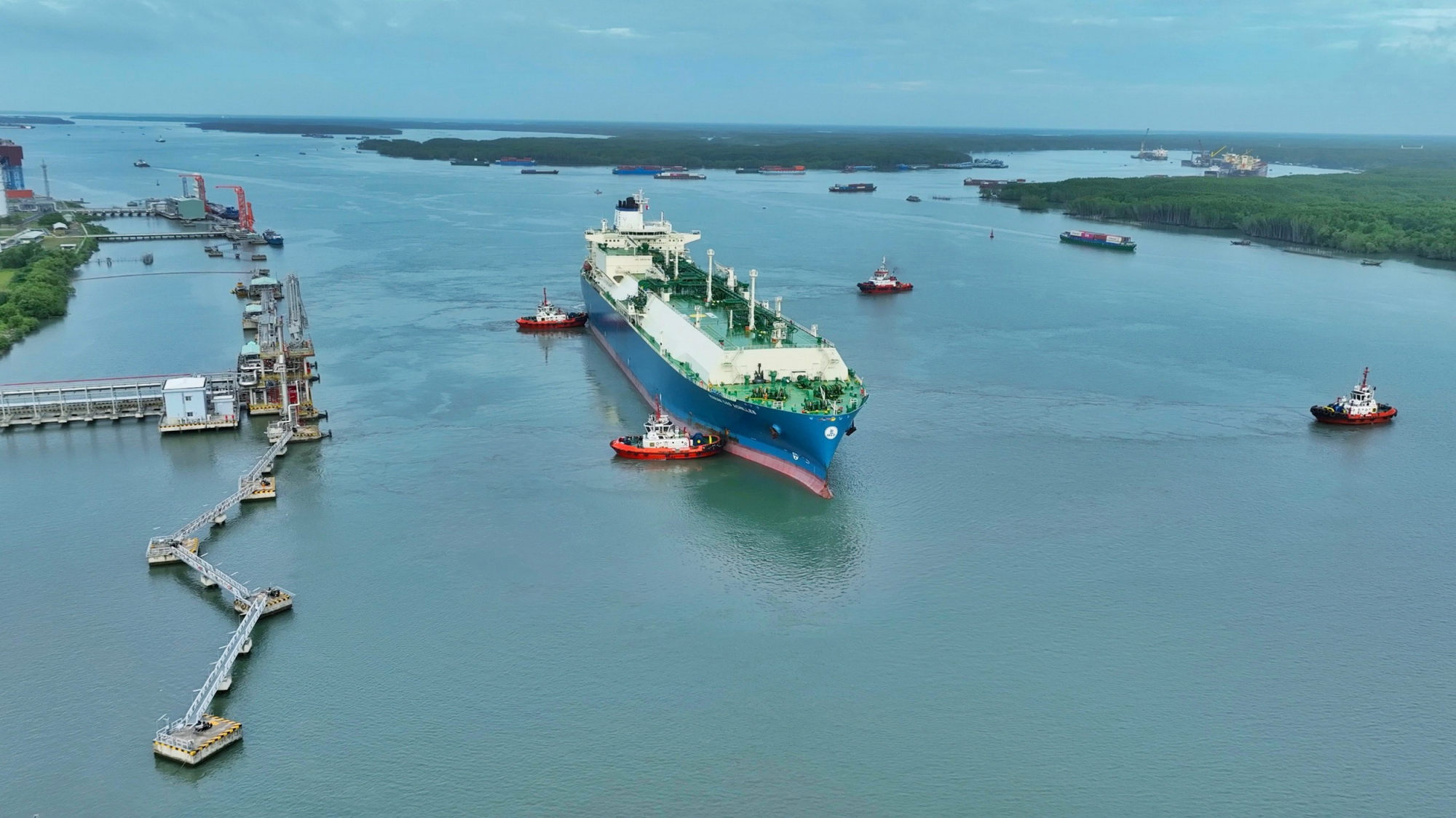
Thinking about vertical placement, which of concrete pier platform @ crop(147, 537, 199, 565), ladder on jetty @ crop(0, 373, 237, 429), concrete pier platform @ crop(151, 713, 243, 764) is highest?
ladder on jetty @ crop(0, 373, 237, 429)

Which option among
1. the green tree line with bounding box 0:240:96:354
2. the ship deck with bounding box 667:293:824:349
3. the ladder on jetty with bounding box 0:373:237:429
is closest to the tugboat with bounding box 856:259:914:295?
the ship deck with bounding box 667:293:824:349

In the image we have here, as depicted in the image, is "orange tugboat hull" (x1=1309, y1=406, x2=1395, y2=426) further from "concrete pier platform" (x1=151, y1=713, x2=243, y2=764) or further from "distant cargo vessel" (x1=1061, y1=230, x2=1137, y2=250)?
"distant cargo vessel" (x1=1061, y1=230, x2=1137, y2=250)

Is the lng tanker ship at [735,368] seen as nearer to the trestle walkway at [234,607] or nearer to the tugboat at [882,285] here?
the trestle walkway at [234,607]

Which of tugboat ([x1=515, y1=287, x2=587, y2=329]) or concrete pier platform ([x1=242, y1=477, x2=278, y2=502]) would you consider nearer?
concrete pier platform ([x1=242, y1=477, x2=278, y2=502])

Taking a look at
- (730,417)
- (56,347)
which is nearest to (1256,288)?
(730,417)

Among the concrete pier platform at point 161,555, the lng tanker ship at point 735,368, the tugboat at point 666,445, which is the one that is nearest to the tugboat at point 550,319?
the lng tanker ship at point 735,368

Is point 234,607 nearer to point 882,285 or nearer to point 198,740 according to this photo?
point 198,740

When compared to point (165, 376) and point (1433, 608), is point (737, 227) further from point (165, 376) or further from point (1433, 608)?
point (1433, 608)
